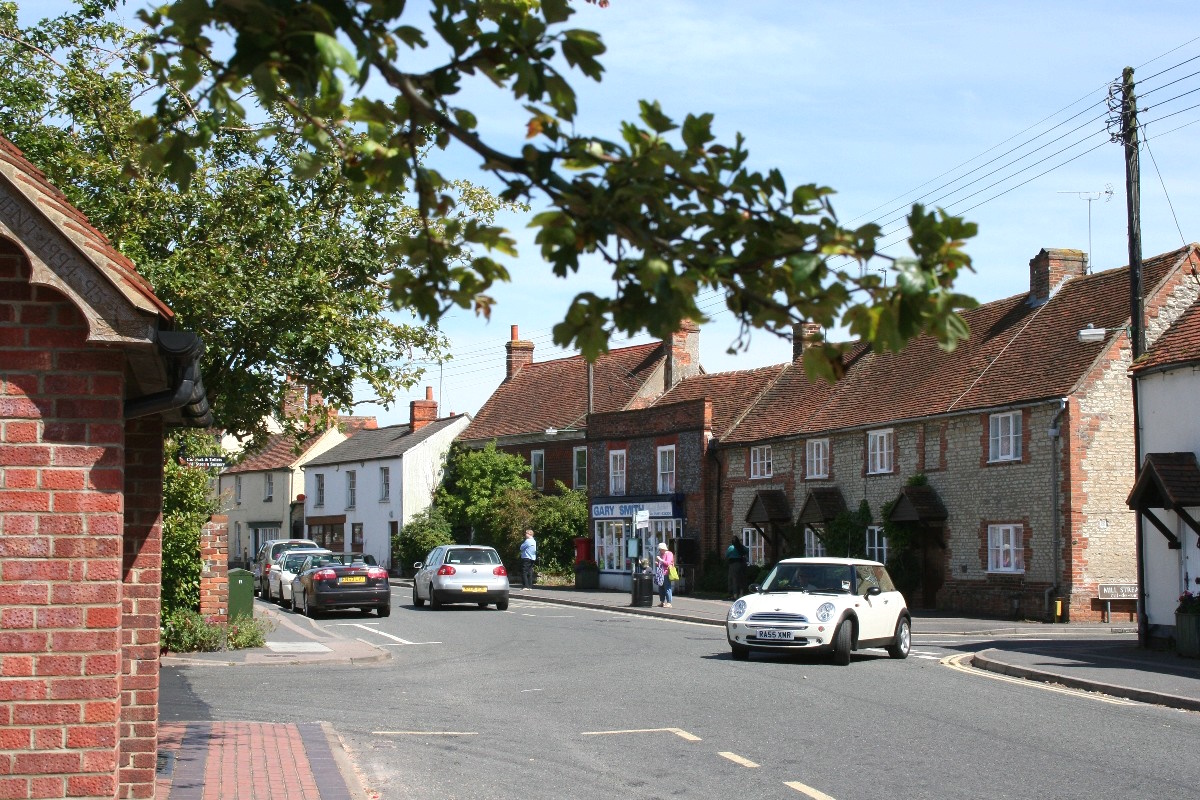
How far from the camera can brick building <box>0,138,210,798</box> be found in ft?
18.0

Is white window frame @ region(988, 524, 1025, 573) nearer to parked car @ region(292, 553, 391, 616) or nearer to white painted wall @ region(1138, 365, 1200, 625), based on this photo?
white painted wall @ region(1138, 365, 1200, 625)

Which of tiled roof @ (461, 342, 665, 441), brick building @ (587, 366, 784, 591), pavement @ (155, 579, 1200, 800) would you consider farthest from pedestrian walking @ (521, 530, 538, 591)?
tiled roof @ (461, 342, 665, 441)

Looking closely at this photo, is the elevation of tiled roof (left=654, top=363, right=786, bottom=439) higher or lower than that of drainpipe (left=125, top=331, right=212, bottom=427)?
higher

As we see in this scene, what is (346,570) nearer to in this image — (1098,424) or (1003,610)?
(1003,610)

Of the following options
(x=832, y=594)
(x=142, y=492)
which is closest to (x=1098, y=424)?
(x=832, y=594)

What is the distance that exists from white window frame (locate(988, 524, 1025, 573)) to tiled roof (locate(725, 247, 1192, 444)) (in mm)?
3026

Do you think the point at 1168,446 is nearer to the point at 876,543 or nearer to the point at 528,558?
the point at 876,543

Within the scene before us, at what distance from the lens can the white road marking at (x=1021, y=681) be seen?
15.2 m

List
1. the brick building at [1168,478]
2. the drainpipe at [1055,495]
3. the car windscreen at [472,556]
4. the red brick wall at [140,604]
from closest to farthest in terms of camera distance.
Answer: the red brick wall at [140,604]
the brick building at [1168,478]
the drainpipe at [1055,495]
the car windscreen at [472,556]

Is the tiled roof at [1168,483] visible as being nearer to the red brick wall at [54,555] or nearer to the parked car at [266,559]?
the red brick wall at [54,555]

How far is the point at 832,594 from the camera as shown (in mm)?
18906

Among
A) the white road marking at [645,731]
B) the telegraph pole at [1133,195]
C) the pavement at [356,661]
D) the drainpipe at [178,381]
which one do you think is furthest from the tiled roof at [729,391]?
the drainpipe at [178,381]

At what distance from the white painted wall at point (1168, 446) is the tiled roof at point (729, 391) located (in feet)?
71.9

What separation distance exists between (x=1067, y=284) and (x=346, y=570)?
20391 mm
